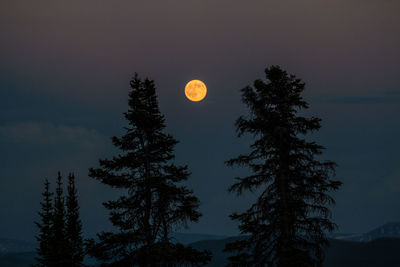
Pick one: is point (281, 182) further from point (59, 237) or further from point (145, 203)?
point (59, 237)

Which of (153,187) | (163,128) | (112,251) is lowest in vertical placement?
(112,251)

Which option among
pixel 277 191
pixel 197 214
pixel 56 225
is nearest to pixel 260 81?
pixel 277 191

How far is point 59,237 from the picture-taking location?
47625 mm

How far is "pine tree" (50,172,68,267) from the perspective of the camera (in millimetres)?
42500

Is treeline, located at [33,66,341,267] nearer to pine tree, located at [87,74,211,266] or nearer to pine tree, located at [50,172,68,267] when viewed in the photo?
pine tree, located at [87,74,211,266]

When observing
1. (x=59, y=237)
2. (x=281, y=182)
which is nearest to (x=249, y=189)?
(x=281, y=182)

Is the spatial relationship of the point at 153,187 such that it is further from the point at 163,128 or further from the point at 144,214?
the point at 163,128

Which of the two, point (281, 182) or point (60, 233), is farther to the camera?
point (60, 233)

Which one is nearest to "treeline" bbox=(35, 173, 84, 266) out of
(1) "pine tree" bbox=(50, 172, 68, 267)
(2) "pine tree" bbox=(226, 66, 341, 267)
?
(1) "pine tree" bbox=(50, 172, 68, 267)

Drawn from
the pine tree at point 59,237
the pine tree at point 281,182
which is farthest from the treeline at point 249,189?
the pine tree at point 59,237

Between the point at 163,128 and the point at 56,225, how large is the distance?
Result: 29.7 m

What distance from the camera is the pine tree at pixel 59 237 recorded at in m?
42.5

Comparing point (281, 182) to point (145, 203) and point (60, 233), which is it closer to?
point (145, 203)

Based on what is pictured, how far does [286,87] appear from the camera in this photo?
Result: 20422mm
